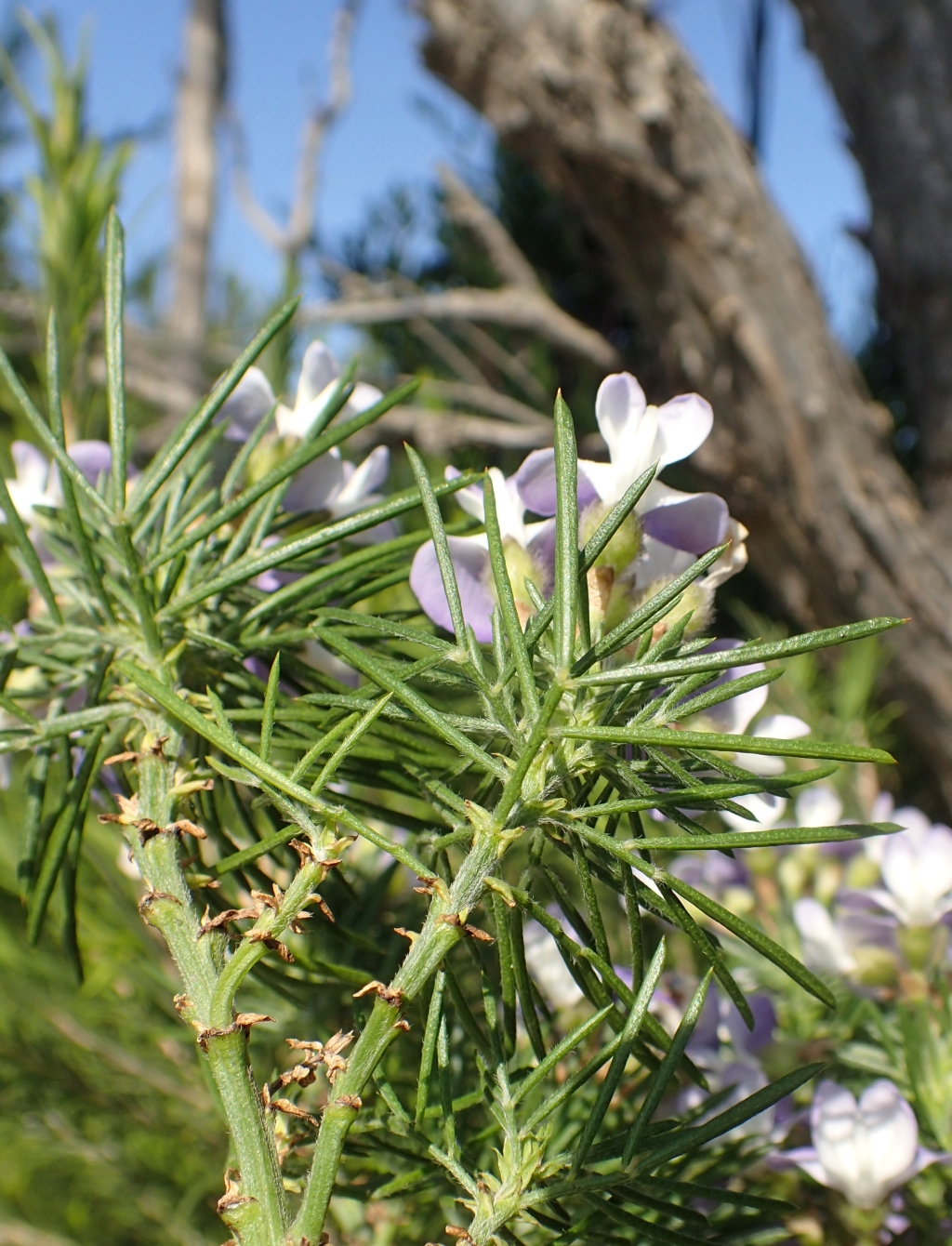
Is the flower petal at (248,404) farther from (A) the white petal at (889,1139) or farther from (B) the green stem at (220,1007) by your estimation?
(A) the white petal at (889,1139)

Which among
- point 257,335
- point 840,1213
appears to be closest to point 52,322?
point 257,335

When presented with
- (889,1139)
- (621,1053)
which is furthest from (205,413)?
(889,1139)

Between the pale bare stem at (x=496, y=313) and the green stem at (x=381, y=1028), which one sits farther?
the pale bare stem at (x=496, y=313)

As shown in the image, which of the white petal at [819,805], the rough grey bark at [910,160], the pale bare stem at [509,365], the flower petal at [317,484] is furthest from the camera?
the pale bare stem at [509,365]

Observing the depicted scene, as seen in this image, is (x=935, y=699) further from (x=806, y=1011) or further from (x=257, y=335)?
(x=257, y=335)

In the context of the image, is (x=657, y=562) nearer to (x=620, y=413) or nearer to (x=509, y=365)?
(x=620, y=413)

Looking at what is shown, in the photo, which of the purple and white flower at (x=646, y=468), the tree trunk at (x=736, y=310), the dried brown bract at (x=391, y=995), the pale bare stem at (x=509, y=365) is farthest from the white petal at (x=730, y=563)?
the pale bare stem at (x=509, y=365)
